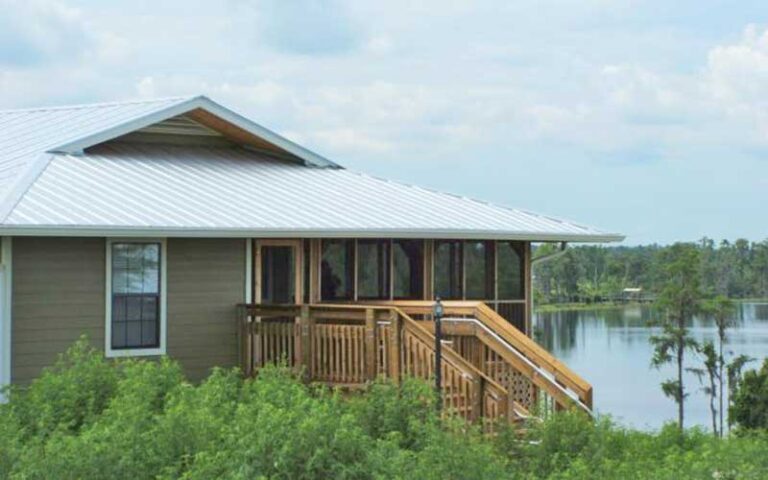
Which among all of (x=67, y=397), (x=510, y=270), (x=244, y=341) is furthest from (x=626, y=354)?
(x=67, y=397)

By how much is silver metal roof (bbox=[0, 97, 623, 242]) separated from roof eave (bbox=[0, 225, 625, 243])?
18 mm

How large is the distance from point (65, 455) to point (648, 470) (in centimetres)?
531

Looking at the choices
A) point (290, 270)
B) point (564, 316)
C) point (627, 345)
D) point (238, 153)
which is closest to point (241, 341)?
point (290, 270)

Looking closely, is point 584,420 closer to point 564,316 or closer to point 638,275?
point 564,316

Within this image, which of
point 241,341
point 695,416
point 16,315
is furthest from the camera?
point 695,416

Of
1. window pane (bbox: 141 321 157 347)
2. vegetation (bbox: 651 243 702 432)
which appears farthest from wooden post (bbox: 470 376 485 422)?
vegetation (bbox: 651 243 702 432)

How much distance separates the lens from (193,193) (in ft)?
66.6

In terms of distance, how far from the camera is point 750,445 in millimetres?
14062

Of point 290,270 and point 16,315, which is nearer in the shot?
point 16,315

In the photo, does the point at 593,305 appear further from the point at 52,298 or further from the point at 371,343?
the point at 52,298

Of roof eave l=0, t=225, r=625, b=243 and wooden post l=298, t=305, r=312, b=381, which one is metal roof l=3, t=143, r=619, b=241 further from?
wooden post l=298, t=305, r=312, b=381

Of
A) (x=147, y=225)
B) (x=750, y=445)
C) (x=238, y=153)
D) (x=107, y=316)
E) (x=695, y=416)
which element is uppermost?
(x=238, y=153)

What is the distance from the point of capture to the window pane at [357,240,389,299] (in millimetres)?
21547

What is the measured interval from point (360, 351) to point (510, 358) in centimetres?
194
